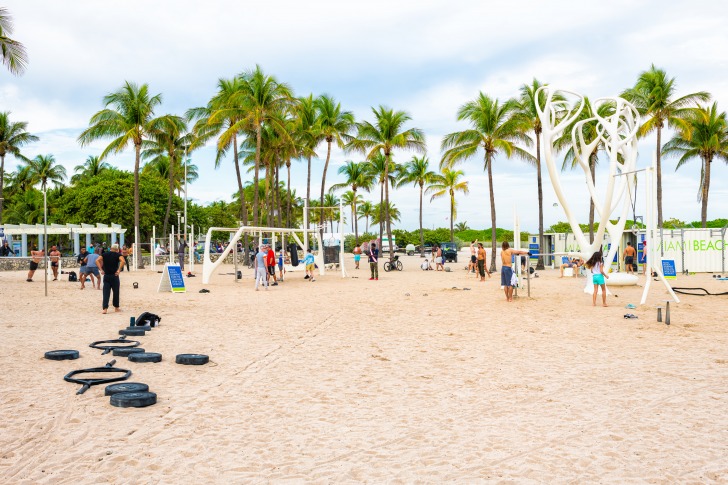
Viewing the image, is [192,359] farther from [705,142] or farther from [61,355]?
[705,142]

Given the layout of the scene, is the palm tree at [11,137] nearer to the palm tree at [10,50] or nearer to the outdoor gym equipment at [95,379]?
the palm tree at [10,50]

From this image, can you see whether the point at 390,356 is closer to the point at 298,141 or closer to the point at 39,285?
the point at 39,285

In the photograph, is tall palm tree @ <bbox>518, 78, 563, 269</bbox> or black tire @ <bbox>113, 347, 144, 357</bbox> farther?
tall palm tree @ <bbox>518, 78, 563, 269</bbox>

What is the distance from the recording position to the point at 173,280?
17.7 meters

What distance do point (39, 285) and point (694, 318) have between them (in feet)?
65.0

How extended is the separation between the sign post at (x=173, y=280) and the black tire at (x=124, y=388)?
12.1 meters

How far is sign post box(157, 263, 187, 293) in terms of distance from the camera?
17.6m

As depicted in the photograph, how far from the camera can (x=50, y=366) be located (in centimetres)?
705

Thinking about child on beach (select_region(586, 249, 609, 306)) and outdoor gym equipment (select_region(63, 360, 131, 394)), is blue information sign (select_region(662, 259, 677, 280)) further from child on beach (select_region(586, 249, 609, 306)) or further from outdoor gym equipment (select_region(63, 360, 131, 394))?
outdoor gym equipment (select_region(63, 360, 131, 394))

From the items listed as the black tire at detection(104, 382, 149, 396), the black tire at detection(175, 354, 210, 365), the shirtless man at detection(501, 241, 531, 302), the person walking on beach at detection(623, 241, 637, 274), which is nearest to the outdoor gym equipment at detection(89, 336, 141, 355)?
the black tire at detection(175, 354, 210, 365)

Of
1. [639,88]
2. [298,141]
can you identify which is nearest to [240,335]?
[639,88]

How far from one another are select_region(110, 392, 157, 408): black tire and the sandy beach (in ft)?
0.24

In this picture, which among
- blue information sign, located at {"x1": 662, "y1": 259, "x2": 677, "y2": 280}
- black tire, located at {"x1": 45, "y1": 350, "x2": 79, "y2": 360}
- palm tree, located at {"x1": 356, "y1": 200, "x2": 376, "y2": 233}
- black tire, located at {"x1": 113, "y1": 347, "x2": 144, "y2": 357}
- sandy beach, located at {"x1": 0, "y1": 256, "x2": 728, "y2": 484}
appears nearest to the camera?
sandy beach, located at {"x1": 0, "y1": 256, "x2": 728, "y2": 484}

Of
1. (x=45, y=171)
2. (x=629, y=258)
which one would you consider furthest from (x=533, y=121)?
(x=45, y=171)
